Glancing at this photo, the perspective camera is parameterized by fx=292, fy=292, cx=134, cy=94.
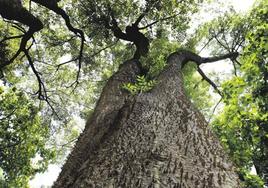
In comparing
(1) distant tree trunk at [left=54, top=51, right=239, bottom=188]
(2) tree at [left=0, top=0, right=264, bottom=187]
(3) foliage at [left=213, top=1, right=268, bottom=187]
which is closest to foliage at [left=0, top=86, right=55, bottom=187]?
(2) tree at [left=0, top=0, right=264, bottom=187]

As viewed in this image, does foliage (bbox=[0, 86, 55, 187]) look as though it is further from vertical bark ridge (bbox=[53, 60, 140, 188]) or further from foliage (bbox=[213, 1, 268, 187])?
foliage (bbox=[213, 1, 268, 187])

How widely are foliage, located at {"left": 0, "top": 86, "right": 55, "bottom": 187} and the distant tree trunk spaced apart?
14.5ft

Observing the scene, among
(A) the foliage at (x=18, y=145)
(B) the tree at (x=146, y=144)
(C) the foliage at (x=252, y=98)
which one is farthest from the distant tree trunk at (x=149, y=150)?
(A) the foliage at (x=18, y=145)

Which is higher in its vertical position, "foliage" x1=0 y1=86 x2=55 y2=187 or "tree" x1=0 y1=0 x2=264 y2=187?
"foliage" x1=0 y1=86 x2=55 y2=187

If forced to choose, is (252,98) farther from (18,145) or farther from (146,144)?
(18,145)

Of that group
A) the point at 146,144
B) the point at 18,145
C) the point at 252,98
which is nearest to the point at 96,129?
the point at 146,144

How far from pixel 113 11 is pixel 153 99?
762 cm

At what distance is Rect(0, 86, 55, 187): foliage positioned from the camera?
8719 mm

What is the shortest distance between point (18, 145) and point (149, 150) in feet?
22.6

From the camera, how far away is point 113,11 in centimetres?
1183

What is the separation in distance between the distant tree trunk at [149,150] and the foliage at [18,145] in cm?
441

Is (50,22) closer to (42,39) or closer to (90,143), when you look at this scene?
(42,39)

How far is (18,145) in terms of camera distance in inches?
351

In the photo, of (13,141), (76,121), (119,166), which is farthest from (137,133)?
(76,121)
